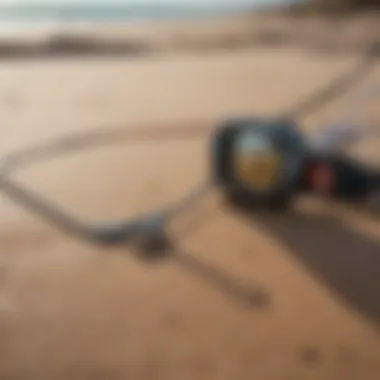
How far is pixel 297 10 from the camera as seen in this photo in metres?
1.39

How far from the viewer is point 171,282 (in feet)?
2.65

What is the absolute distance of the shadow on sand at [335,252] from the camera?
778 mm

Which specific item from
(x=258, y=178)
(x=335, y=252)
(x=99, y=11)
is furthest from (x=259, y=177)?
(x=99, y=11)

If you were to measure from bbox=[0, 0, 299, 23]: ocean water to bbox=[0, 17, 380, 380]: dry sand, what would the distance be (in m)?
0.31

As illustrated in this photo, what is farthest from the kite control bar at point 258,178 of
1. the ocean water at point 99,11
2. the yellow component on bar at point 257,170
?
the ocean water at point 99,11

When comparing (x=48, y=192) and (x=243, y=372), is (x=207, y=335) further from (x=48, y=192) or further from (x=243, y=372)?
(x=48, y=192)

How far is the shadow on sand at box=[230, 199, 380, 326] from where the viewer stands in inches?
30.6

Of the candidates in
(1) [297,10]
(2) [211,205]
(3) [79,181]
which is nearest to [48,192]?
(3) [79,181]

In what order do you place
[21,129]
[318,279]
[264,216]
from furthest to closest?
[21,129] → [264,216] → [318,279]

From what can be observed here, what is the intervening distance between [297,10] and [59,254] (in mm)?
723

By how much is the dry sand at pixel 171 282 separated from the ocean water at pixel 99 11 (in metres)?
0.31

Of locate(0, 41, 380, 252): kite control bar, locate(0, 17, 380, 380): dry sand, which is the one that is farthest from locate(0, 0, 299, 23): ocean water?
locate(0, 41, 380, 252): kite control bar

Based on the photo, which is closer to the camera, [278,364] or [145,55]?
[278,364]

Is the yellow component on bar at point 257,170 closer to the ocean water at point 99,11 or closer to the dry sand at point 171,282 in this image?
the dry sand at point 171,282
